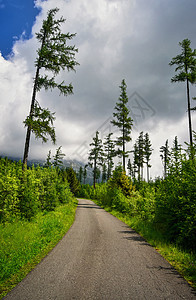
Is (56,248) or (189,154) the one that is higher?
(189,154)

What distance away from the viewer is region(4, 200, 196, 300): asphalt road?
340cm

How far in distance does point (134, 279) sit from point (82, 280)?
50.4 inches

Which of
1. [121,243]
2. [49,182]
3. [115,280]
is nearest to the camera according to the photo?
[115,280]

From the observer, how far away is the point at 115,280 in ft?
12.9

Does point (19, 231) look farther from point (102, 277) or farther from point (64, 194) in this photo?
point (64, 194)

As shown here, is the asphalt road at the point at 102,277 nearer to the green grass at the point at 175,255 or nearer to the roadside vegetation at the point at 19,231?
the green grass at the point at 175,255

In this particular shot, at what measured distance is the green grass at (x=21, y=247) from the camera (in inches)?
166

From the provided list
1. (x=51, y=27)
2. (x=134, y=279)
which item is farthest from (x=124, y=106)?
(x=134, y=279)

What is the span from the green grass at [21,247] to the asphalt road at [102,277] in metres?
0.31

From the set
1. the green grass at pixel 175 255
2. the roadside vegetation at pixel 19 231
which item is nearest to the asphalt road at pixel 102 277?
the green grass at pixel 175 255

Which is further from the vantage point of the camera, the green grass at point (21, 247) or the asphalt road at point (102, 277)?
the green grass at point (21, 247)

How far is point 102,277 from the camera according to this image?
4070 millimetres

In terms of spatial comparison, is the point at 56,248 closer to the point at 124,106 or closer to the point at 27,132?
the point at 27,132

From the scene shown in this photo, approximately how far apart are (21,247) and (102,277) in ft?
11.3
